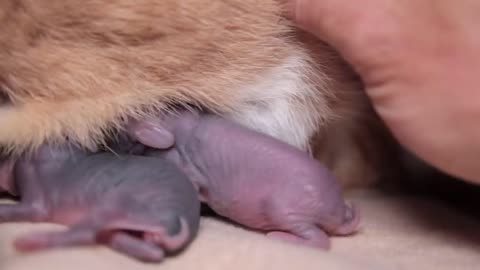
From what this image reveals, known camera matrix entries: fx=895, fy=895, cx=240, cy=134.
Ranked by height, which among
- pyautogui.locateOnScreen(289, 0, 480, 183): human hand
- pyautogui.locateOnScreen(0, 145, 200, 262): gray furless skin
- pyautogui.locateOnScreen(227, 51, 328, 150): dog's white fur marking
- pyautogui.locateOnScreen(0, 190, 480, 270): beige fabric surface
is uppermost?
pyautogui.locateOnScreen(289, 0, 480, 183): human hand

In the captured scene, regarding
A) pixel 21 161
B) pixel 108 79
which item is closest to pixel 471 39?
pixel 108 79

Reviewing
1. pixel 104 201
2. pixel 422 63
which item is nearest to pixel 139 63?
pixel 104 201

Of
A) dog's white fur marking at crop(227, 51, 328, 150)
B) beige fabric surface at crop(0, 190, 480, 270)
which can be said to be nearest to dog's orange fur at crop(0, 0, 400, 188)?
dog's white fur marking at crop(227, 51, 328, 150)

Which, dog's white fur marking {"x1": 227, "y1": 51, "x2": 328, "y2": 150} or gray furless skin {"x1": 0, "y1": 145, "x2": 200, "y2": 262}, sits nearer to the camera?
gray furless skin {"x1": 0, "y1": 145, "x2": 200, "y2": 262}

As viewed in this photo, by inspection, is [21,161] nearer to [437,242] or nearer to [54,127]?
[54,127]

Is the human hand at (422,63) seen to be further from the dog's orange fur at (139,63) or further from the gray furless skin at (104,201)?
the gray furless skin at (104,201)

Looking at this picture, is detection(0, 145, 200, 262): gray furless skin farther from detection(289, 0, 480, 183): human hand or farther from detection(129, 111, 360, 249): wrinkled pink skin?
detection(289, 0, 480, 183): human hand
